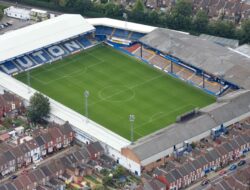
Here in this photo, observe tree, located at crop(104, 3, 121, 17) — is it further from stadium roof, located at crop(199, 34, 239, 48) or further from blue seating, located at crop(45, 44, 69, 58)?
stadium roof, located at crop(199, 34, 239, 48)

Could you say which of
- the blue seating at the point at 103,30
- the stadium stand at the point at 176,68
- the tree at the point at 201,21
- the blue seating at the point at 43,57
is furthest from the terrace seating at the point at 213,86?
the blue seating at the point at 43,57

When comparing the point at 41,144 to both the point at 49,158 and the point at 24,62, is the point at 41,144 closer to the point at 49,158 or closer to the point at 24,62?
the point at 49,158

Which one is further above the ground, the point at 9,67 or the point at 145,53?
the point at 145,53

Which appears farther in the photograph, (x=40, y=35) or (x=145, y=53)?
(x=145, y=53)

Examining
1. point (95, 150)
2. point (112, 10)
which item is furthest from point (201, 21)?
point (95, 150)

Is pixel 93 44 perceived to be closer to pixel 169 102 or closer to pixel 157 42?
pixel 157 42

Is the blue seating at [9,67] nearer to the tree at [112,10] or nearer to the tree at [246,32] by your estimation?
the tree at [112,10]
